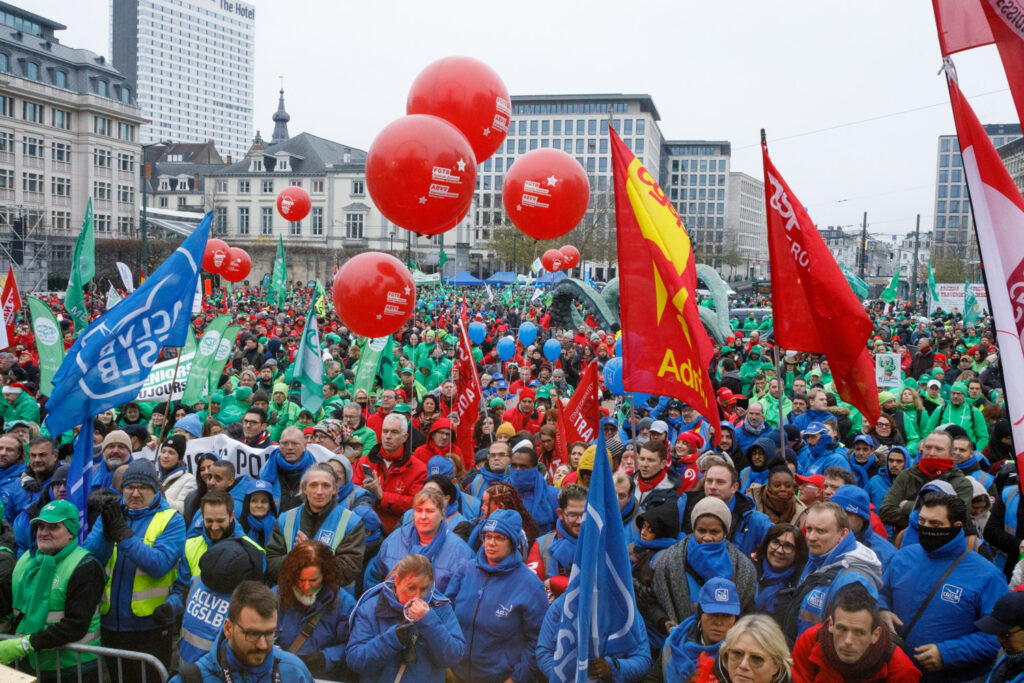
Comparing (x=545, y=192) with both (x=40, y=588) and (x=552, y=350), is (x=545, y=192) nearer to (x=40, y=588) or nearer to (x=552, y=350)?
(x=40, y=588)

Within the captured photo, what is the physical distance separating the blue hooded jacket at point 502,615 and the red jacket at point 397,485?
6.14 feet

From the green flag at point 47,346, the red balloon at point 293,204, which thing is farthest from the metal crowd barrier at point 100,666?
the red balloon at point 293,204

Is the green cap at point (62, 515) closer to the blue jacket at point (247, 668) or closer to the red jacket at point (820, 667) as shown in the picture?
the blue jacket at point (247, 668)

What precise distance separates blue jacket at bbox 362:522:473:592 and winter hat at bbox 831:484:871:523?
7.04 ft

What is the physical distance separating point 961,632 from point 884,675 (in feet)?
2.70

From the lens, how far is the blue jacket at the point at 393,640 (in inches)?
155

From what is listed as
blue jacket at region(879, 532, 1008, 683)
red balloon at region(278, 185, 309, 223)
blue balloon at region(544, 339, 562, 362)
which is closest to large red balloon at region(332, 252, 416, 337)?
blue jacket at region(879, 532, 1008, 683)

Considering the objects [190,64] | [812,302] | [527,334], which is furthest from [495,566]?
[190,64]

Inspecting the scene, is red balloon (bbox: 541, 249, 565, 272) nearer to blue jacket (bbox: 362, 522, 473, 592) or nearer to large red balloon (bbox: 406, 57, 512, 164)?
large red balloon (bbox: 406, 57, 512, 164)

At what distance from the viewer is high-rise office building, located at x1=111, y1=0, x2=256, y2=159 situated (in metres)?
163

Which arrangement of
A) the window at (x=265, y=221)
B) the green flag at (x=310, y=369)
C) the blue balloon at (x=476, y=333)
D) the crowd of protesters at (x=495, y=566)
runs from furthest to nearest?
the window at (x=265, y=221), the blue balloon at (x=476, y=333), the green flag at (x=310, y=369), the crowd of protesters at (x=495, y=566)

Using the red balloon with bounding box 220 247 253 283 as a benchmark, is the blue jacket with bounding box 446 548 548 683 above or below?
below

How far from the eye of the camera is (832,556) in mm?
4227

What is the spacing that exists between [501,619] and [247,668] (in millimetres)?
1413
